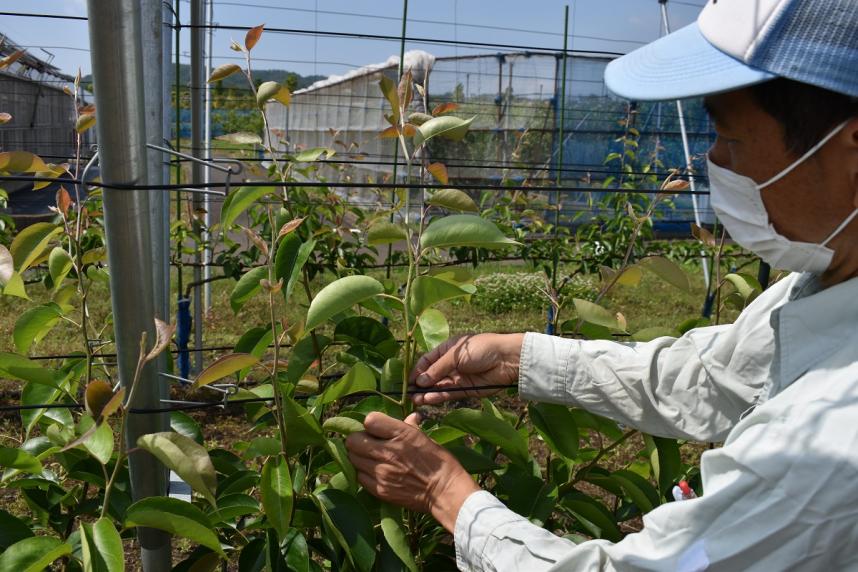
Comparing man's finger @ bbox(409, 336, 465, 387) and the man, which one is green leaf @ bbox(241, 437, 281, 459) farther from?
man's finger @ bbox(409, 336, 465, 387)

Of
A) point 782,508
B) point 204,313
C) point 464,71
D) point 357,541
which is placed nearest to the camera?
point 782,508

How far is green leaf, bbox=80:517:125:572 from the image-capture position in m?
1.00

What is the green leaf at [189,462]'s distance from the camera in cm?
98

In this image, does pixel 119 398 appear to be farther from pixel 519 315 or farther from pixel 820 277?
pixel 519 315

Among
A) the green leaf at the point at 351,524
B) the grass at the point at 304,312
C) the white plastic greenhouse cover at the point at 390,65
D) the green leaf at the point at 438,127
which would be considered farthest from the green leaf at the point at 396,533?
the white plastic greenhouse cover at the point at 390,65

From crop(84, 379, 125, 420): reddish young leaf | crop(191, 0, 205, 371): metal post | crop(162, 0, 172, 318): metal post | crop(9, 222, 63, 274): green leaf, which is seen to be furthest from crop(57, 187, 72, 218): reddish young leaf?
crop(191, 0, 205, 371): metal post

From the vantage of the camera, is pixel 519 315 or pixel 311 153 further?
pixel 519 315

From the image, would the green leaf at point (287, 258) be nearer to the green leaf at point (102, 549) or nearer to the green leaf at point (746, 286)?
the green leaf at point (102, 549)

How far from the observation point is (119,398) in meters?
0.97

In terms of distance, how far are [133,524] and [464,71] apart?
352 inches

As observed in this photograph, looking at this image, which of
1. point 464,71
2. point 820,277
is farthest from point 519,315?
point 464,71

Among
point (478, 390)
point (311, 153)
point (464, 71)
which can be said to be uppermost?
point (464, 71)

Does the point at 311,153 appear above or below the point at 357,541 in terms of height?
above

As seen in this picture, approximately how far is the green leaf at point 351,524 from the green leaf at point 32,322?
0.55 meters
